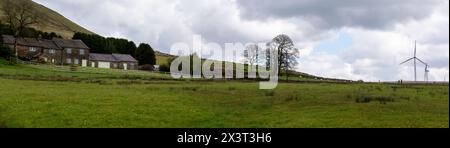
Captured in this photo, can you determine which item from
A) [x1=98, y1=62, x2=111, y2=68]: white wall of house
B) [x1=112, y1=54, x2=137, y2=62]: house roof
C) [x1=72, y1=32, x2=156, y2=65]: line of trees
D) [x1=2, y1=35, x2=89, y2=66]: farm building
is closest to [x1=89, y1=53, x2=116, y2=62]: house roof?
[x1=98, y1=62, x2=111, y2=68]: white wall of house

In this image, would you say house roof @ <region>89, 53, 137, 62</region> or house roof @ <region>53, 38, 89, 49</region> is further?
house roof @ <region>89, 53, 137, 62</region>

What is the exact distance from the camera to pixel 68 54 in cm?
16275

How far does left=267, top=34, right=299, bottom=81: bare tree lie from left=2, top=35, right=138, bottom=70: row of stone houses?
2391 inches

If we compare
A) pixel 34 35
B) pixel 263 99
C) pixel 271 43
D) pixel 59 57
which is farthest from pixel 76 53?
pixel 263 99

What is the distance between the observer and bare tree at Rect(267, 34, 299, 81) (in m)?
110

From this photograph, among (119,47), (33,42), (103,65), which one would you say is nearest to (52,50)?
(33,42)

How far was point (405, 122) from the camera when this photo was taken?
28844 mm

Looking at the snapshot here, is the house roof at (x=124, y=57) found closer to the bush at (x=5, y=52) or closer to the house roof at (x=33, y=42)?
the house roof at (x=33, y=42)

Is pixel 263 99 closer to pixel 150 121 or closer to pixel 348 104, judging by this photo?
pixel 348 104

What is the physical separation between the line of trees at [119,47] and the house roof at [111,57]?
20.5 feet

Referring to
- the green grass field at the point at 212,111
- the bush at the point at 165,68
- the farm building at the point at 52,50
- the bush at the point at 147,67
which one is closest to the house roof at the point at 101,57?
the farm building at the point at 52,50

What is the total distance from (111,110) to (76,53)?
135177mm

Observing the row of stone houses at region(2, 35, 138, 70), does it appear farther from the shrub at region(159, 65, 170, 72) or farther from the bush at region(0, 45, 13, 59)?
the bush at region(0, 45, 13, 59)

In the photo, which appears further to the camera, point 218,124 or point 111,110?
point 111,110
